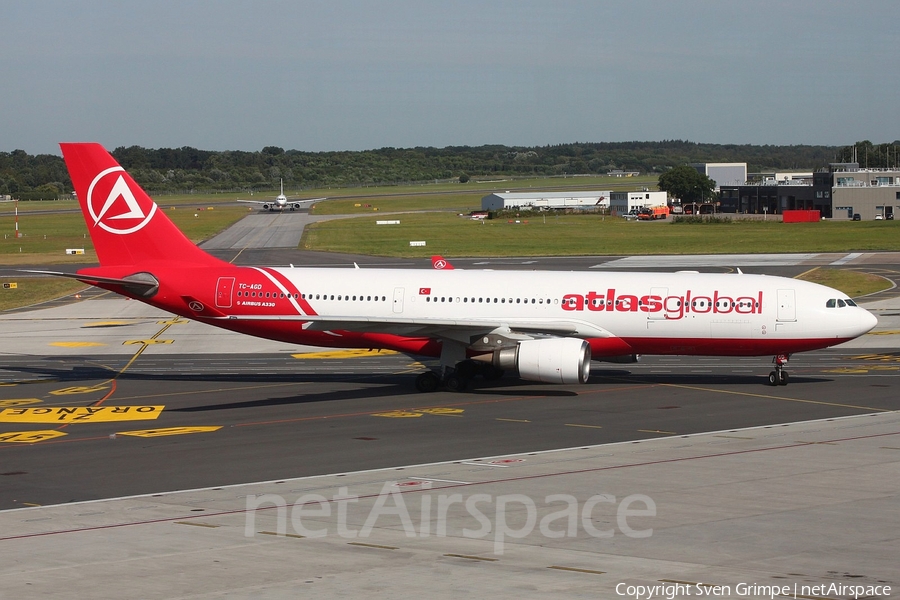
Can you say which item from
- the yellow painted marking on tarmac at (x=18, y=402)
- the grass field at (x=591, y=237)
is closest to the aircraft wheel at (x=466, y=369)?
the yellow painted marking on tarmac at (x=18, y=402)

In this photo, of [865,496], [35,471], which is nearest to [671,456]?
[865,496]

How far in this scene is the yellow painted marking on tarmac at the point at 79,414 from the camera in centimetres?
3447

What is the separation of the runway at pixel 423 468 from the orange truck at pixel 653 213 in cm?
12533

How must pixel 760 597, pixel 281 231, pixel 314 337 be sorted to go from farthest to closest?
pixel 281 231, pixel 314 337, pixel 760 597

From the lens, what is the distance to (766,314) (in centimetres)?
3847

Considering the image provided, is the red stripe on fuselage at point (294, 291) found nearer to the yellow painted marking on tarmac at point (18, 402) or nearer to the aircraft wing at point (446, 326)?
the aircraft wing at point (446, 326)

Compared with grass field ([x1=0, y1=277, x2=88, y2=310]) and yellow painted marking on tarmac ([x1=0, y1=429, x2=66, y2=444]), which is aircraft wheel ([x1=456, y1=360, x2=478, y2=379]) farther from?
grass field ([x1=0, y1=277, x2=88, y2=310])

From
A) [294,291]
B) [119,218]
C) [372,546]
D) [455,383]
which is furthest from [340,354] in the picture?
[372,546]

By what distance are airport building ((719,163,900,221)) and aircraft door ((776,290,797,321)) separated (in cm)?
13436

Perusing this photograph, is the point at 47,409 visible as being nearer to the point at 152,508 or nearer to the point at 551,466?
the point at 152,508

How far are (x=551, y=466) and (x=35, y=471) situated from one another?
1340 centimetres

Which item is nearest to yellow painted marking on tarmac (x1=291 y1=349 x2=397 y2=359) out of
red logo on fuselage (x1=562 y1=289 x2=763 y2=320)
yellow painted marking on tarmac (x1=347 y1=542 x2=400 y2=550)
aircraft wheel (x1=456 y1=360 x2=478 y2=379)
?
aircraft wheel (x1=456 y1=360 x2=478 y2=379)

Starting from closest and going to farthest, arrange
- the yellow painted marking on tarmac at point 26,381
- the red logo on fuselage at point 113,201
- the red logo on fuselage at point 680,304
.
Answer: the red logo on fuselage at point 680,304
the yellow painted marking on tarmac at point 26,381
the red logo on fuselage at point 113,201

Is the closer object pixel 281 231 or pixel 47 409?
pixel 47 409
